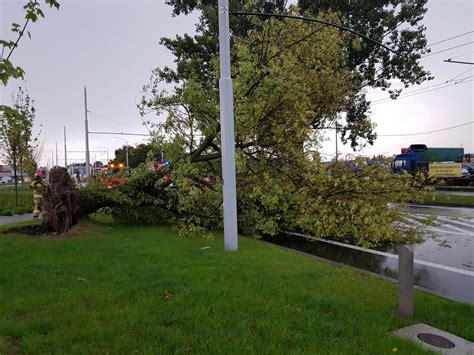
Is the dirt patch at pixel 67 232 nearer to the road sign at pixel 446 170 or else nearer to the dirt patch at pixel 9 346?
the dirt patch at pixel 9 346

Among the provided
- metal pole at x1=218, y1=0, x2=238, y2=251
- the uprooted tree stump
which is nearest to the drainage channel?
metal pole at x1=218, y1=0, x2=238, y2=251

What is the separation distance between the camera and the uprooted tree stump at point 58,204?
972 centimetres

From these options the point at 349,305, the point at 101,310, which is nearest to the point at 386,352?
the point at 349,305

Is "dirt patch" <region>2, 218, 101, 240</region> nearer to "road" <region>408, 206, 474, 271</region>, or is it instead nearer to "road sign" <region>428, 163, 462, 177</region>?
"road" <region>408, 206, 474, 271</region>

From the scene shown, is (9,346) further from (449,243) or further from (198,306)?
(449,243)

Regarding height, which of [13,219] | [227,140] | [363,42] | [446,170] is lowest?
[13,219]

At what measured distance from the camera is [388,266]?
780 centimetres

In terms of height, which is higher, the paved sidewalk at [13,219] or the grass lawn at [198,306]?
the grass lawn at [198,306]

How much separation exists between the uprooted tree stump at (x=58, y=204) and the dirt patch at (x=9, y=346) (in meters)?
6.27

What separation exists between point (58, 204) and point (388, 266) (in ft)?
24.2

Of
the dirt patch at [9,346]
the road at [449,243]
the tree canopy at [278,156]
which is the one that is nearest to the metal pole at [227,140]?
the tree canopy at [278,156]

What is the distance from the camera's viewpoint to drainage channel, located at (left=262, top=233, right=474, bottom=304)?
631 centimetres

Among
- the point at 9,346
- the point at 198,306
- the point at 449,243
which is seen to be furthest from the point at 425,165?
the point at 9,346

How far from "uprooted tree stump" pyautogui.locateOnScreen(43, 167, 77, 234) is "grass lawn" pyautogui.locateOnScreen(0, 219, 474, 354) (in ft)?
7.90
